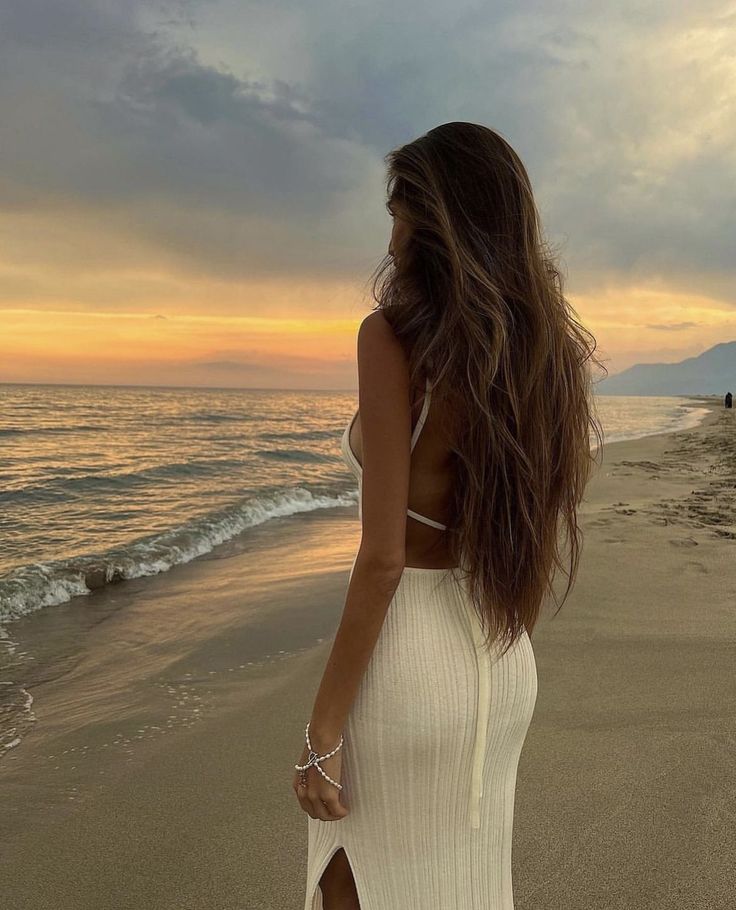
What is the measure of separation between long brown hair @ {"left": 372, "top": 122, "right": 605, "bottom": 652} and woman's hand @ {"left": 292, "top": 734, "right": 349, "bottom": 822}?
1.29ft

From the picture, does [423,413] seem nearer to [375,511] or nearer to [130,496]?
[375,511]

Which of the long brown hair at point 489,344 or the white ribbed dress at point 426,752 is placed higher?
the long brown hair at point 489,344

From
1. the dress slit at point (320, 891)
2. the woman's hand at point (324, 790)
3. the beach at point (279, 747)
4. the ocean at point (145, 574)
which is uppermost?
the woman's hand at point (324, 790)

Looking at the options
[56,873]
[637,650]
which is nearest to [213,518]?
[637,650]

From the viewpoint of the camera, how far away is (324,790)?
4.56ft

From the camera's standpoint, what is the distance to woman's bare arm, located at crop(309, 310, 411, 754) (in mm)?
1292

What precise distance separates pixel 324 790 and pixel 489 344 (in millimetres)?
922

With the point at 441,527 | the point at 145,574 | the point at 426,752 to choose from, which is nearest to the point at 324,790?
the point at 426,752

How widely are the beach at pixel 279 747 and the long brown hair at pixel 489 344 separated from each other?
1643 millimetres

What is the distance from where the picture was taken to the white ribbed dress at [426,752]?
1.39 meters

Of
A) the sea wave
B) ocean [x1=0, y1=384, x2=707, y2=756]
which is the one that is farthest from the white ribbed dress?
the sea wave

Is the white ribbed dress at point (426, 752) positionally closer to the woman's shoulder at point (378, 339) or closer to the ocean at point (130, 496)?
the woman's shoulder at point (378, 339)

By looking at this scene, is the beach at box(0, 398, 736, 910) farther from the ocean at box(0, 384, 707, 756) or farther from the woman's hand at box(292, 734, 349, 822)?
the woman's hand at box(292, 734, 349, 822)

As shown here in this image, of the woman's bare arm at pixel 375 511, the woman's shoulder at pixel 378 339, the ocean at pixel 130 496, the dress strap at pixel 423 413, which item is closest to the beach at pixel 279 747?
A: the ocean at pixel 130 496
